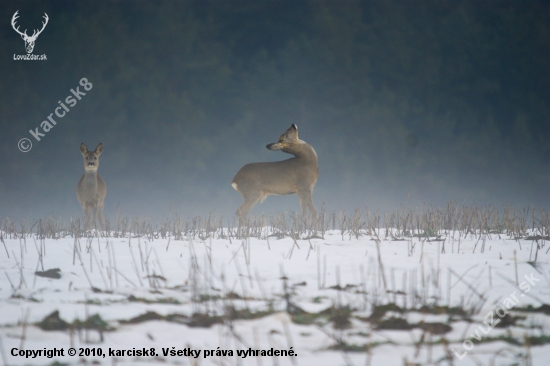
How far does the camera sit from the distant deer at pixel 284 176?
1112cm

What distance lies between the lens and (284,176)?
11164mm

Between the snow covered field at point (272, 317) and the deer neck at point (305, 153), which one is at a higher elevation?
the deer neck at point (305, 153)

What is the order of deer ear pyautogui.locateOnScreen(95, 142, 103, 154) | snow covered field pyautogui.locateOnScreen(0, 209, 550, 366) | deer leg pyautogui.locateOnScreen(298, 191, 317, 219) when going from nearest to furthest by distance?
1. snow covered field pyautogui.locateOnScreen(0, 209, 550, 366)
2. deer leg pyautogui.locateOnScreen(298, 191, 317, 219)
3. deer ear pyautogui.locateOnScreen(95, 142, 103, 154)

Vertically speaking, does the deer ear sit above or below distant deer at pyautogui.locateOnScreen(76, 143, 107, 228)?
above

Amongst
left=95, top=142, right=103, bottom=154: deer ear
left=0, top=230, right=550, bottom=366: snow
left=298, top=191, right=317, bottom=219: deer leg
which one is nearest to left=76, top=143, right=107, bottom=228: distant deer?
left=95, top=142, right=103, bottom=154: deer ear

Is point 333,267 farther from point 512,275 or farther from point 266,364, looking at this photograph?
point 266,364

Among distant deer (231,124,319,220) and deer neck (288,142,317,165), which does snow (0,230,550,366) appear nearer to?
distant deer (231,124,319,220)

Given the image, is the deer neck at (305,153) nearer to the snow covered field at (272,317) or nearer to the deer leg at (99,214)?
the deer leg at (99,214)

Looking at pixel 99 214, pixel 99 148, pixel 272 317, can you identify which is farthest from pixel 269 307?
pixel 99 148

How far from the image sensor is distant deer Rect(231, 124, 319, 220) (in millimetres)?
11117

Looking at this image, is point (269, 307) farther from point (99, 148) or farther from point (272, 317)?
point (99, 148)

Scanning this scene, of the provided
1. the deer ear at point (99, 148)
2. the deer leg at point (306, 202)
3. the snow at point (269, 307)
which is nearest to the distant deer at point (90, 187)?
the deer ear at point (99, 148)

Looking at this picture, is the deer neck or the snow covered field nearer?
the snow covered field

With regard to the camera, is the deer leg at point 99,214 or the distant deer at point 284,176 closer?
the distant deer at point 284,176
